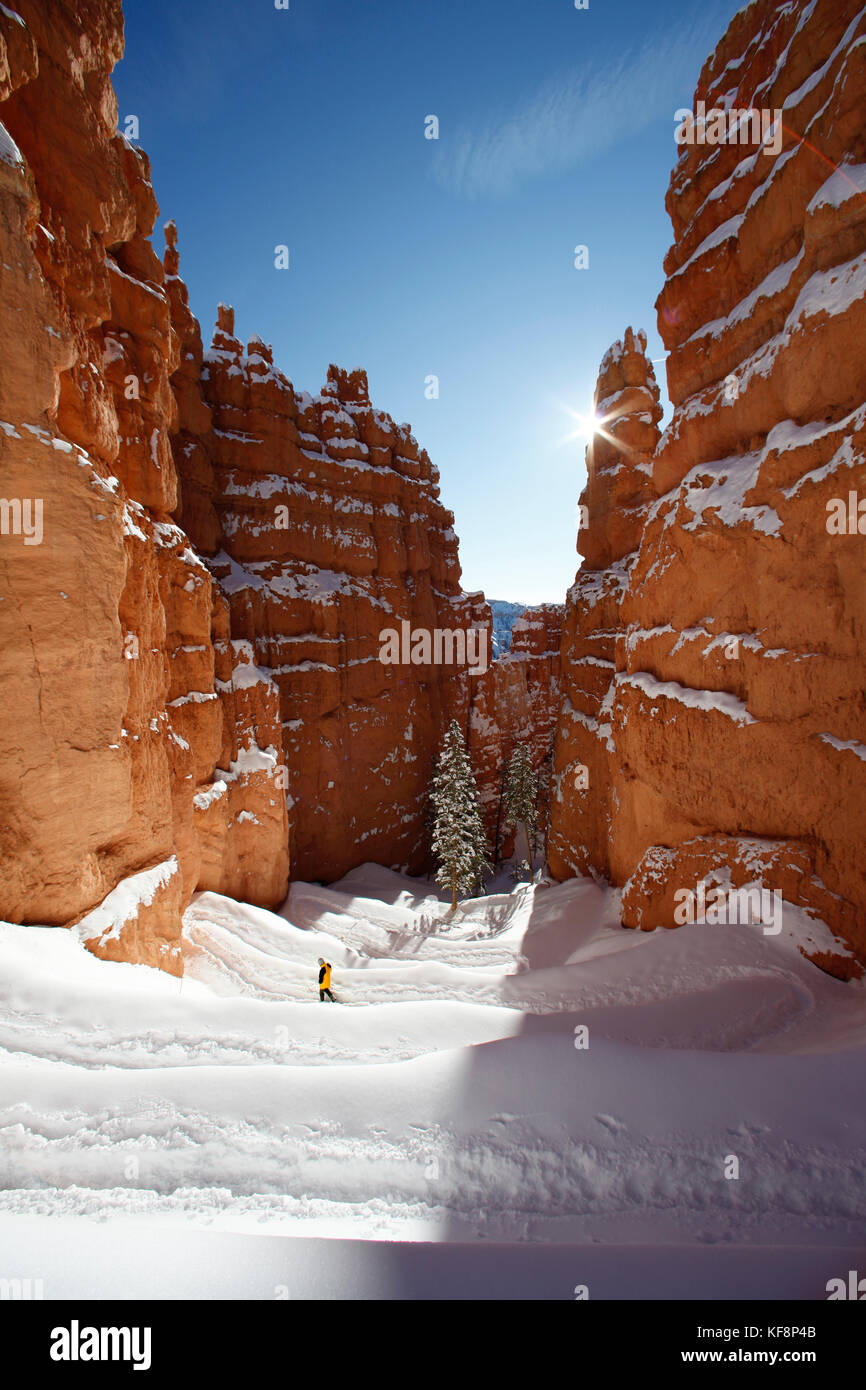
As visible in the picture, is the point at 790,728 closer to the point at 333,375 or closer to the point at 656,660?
the point at 656,660

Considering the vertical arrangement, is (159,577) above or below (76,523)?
above

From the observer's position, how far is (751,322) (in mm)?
10508

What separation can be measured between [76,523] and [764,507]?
11.4 m

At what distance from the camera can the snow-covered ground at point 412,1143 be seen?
3.09 m

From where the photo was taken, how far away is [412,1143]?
4.13 meters

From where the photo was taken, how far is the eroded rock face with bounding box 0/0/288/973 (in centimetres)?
724

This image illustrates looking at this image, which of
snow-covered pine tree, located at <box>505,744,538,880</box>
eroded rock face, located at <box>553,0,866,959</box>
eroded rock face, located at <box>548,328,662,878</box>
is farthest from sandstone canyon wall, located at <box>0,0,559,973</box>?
eroded rock face, located at <box>548,328,662,878</box>

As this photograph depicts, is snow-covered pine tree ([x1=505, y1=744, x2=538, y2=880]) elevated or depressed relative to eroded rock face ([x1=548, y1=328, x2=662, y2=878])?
depressed

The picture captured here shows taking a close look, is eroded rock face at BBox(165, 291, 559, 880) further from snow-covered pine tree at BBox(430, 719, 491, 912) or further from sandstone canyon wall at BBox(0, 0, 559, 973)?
snow-covered pine tree at BBox(430, 719, 491, 912)

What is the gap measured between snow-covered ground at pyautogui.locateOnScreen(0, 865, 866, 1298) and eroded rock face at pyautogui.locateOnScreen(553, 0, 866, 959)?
313 cm

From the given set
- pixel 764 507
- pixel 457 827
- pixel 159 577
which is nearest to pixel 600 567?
pixel 457 827

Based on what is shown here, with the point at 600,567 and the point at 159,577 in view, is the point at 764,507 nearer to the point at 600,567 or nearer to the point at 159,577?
the point at 159,577

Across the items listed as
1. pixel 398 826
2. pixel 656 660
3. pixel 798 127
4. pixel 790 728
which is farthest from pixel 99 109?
pixel 398 826

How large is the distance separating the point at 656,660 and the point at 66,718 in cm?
1169
